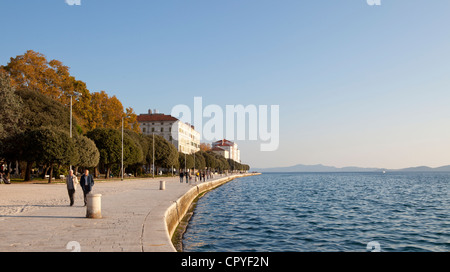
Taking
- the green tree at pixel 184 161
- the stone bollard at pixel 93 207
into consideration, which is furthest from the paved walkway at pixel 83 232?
the green tree at pixel 184 161

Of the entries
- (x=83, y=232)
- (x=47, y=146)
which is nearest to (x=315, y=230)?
(x=83, y=232)

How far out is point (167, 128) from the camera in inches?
5709

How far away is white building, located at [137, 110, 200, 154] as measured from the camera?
140750 millimetres

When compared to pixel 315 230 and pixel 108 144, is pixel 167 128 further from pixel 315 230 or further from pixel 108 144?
pixel 315 230

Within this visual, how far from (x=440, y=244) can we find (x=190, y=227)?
37.3 feet

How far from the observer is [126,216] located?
14812mm

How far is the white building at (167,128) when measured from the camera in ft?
462

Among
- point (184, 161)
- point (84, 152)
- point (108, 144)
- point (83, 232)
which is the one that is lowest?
point (83, 232)

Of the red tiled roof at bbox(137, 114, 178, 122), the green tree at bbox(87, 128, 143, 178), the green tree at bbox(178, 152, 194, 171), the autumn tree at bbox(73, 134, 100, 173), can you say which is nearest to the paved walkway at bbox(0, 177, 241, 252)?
the autumn tree at bbox(73, 134, 100, 173)

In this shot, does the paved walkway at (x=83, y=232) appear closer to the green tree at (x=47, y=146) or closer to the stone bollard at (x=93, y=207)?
the stone bollard at (x=93, y=207)

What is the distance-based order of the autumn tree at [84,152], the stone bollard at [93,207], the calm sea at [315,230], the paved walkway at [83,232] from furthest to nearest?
the autumn tree at [84,152], the calm sea at [315,230], the stone bollard at [93,207], the paved walkway at [83,232]
